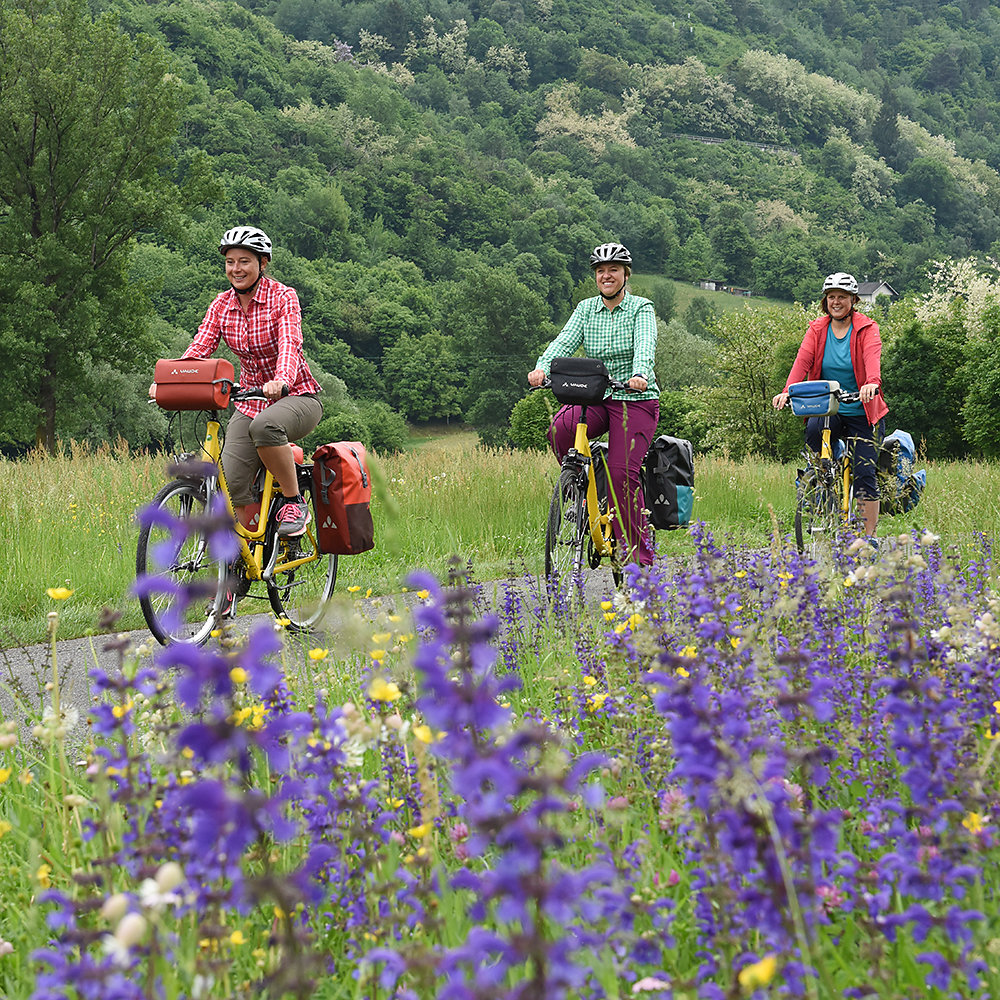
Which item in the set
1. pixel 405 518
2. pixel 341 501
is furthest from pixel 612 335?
pixel 405 518

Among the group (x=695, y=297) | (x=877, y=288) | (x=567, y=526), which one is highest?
(x=877, y=288)

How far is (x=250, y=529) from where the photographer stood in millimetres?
5578

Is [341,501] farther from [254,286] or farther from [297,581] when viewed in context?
[254,286]

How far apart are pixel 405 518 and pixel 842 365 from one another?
400cm

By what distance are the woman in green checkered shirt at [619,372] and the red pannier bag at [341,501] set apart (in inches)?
48.5

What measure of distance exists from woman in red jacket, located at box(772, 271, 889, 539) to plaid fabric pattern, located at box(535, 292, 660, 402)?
1485mm

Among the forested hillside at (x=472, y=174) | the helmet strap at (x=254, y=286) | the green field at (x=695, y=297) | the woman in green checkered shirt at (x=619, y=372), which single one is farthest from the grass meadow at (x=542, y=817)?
the green field at (x=695, y=297)

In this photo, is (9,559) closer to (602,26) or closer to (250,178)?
(250,178)

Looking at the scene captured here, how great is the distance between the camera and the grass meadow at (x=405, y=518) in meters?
6.45

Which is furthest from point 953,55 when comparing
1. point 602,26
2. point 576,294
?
point 576,294

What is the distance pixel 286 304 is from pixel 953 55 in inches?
7834

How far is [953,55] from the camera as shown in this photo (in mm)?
170000

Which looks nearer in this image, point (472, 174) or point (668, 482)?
point (668, 482)

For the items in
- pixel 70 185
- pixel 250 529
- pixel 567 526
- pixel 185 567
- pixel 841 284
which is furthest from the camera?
pixel 70 185
